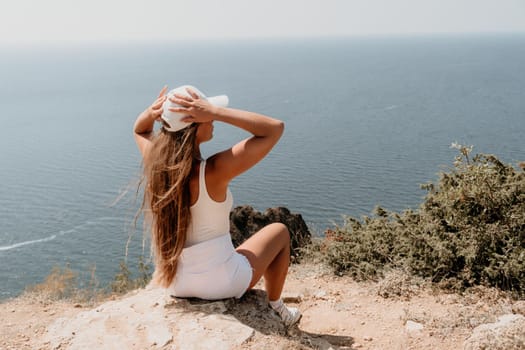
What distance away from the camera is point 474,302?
200 inches

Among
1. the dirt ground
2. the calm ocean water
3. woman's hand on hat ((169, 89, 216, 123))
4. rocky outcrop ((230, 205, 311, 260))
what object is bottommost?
the calm ocean water

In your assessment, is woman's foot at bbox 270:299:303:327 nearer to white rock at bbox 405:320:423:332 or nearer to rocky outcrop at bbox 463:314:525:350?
white rock at bbox 405:320:423:332

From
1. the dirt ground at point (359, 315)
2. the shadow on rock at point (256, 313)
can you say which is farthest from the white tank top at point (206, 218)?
the dirt ground at point (359, 315)

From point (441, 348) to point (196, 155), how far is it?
7.95ft

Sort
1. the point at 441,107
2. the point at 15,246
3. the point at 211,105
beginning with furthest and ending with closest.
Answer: the point at 441,107, the point at 15,246, the point at 211,105

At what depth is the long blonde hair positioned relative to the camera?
12.0 ft

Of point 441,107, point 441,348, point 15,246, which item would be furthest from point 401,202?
point 441,107

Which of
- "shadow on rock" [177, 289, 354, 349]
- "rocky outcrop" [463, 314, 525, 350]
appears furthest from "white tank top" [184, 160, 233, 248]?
"rocky outcrop" [463, 314, 525, 350]

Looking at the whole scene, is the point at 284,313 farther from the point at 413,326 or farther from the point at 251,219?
the point at 251,219

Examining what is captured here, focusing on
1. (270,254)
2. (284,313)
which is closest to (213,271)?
(270,254)

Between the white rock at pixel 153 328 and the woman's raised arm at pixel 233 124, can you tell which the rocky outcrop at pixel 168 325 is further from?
the woman's raised arm at pixel 233 124

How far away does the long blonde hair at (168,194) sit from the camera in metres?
3.67

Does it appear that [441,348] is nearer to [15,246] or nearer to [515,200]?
[515,200]

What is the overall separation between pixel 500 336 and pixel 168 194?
253 cm
